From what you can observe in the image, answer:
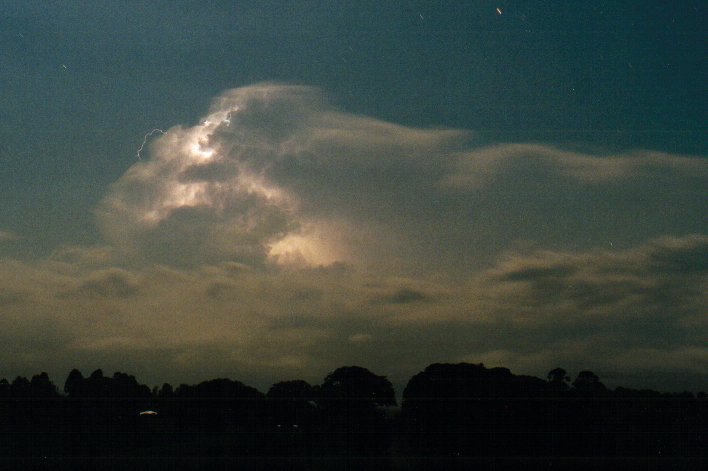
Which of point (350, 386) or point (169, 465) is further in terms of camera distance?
point (350, 386)

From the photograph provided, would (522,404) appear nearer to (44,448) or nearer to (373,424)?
(373,424)

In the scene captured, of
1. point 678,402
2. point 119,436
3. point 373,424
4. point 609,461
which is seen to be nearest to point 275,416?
point 373,424

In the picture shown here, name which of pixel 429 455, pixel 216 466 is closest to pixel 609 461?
pixel 429 455

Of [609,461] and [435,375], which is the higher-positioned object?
[435,375]

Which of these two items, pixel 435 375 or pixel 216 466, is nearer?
pixel 216 466

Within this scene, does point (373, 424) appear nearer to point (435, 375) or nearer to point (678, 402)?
point (435, 375)

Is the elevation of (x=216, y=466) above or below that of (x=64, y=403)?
below

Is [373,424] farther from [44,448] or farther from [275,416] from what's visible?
[44,448]
